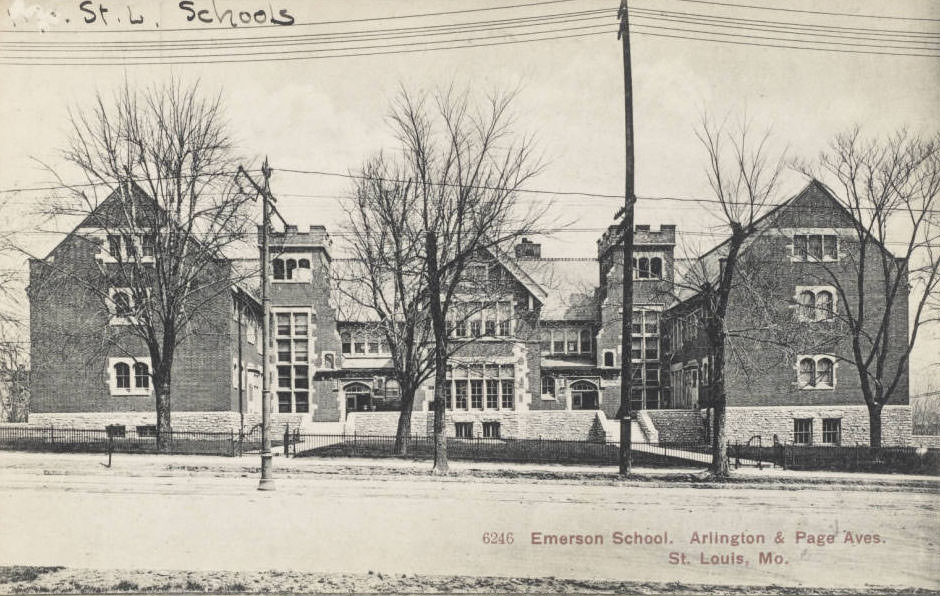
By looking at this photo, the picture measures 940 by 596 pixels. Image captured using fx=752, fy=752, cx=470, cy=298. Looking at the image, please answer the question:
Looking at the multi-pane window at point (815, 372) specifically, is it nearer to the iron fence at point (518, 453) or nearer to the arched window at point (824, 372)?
the arched window at point (824, 372)

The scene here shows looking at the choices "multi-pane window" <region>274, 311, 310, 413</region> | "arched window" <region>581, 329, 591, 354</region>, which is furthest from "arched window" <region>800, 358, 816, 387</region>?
"multi-pane window" <region>274, 311, 310, 413</region>

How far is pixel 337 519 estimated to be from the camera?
1447 cm

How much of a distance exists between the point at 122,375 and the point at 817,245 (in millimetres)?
33121

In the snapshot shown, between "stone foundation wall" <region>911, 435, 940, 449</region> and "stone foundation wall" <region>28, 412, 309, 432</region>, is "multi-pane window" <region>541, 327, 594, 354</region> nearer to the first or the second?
"stone foundation wall" <region>911, 435, 940, 449</region>

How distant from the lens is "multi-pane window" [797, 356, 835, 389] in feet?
119

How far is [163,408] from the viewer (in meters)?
29.2

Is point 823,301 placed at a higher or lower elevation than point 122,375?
higher

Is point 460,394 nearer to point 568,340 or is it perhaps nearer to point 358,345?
point 358,345

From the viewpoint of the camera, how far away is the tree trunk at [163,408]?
28.2 m

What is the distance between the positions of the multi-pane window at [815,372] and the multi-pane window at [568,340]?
1362cm

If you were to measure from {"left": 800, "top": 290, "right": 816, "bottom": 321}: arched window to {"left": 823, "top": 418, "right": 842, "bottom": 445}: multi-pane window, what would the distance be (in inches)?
203

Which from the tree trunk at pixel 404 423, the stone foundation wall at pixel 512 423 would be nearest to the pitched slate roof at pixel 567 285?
the stone foundation wall at pixel 512 423

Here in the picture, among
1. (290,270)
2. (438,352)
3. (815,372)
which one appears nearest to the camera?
(438,352)

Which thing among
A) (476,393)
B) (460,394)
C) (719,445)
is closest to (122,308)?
(460,394)
